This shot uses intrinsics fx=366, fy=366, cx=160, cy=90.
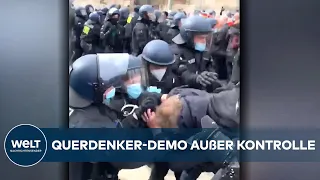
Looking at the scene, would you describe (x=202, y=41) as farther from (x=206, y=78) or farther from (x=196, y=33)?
(x=206, y=78)

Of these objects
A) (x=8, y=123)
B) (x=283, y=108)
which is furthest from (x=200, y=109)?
(x=8, y=123)

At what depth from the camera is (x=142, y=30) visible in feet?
5.42

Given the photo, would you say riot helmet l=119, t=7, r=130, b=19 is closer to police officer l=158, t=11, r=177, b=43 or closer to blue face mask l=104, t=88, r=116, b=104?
police officer l=158, t=11, r=177, b=43

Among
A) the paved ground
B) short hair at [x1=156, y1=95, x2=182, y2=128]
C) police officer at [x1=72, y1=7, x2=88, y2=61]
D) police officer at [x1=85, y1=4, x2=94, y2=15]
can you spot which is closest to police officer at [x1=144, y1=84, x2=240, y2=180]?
short hair at [x1=156, y1=95, x2=182, y2=128]

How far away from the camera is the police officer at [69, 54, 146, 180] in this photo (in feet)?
5.42

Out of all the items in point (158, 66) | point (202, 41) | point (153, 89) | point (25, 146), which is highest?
point (202, 41)

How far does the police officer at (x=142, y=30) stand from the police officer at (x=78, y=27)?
24 centimetres

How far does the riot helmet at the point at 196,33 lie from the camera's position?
1.66m

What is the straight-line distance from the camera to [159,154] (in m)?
1.67

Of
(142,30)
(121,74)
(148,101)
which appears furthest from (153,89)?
(142,30)

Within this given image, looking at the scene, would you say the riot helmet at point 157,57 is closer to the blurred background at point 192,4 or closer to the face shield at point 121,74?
the face shield at point 121,74

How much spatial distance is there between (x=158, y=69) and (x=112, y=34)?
261mm

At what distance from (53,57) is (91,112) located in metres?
0.31

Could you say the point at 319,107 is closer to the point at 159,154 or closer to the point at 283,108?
the point at 283,108
